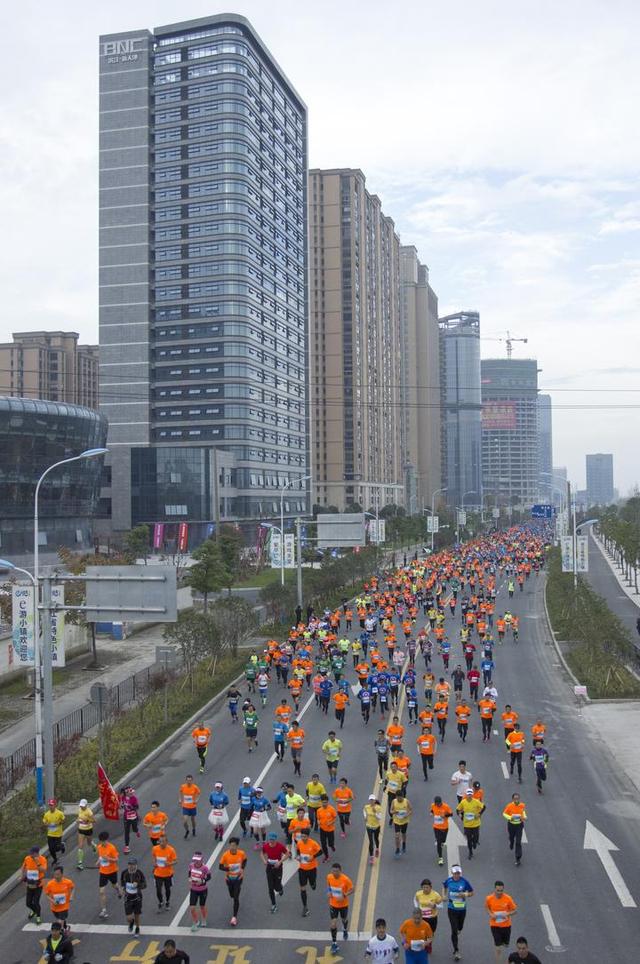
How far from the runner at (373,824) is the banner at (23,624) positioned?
45.0 feet

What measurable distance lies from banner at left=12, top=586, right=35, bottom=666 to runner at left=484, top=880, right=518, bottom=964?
17.8 metres

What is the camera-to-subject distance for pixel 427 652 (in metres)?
36.3

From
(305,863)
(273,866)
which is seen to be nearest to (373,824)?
(305,863)

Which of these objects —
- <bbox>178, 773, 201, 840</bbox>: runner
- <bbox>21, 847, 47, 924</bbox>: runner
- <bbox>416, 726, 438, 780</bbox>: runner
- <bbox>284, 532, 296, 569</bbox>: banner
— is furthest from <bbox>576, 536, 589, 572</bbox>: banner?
<bbox>21, 847, 47, 924</bbox>: runner

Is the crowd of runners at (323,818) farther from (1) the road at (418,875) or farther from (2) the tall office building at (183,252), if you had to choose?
(2) the tall office building at (183,252)

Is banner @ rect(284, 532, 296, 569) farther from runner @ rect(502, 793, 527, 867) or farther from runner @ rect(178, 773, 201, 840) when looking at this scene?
runner @ rect(502, 793, 527, 867)

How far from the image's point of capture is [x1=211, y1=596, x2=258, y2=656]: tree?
3812 centimetres

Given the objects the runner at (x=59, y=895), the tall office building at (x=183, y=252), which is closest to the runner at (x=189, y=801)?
the runner at (x=59, y=895)

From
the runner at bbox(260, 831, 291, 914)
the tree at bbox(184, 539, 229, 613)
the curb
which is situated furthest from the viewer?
the tree at bbox(184, 539, 229, 613)

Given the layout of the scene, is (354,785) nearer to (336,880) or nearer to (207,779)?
(207,779)

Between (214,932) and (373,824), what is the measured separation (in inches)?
150

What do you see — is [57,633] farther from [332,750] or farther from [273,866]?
[273,866]

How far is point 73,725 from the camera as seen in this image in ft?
89.4

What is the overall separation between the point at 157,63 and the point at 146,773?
11374 cm
